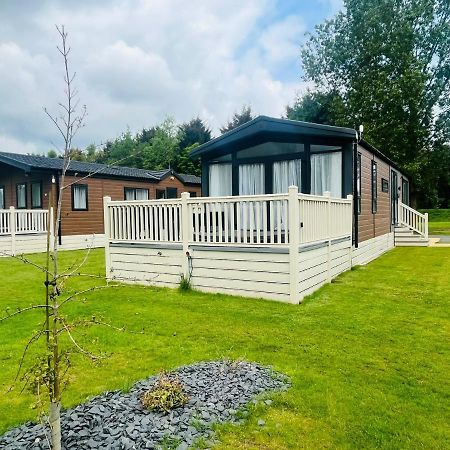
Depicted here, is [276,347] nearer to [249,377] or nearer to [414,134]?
[249,377]

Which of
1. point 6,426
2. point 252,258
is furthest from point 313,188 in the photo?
point 6,426

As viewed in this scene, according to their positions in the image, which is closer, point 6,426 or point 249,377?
point 6,426

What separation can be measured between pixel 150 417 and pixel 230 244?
3.86m

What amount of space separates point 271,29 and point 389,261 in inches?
343

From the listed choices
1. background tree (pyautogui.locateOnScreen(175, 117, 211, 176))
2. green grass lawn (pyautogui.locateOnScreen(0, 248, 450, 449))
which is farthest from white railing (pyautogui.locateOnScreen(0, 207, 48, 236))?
background tree (pyautogui.locateOnScreen(175, 117, 211, 176))

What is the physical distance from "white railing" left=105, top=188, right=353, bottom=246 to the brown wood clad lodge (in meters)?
7.09

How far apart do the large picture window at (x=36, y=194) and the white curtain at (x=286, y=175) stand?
10.4 metres

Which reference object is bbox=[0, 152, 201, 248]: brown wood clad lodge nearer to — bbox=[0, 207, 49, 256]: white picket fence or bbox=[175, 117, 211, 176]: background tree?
bbox=[0, 207, 49, 256]: white picket fence

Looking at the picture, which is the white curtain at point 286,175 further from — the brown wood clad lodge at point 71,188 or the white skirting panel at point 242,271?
the brown wood clad lodge at point 71,188

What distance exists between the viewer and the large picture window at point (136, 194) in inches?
698

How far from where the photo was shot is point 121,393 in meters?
2.94

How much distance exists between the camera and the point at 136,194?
18.3 meters

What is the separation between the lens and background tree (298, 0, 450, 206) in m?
23.8

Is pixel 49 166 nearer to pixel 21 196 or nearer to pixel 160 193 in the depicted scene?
pixel 21 196
